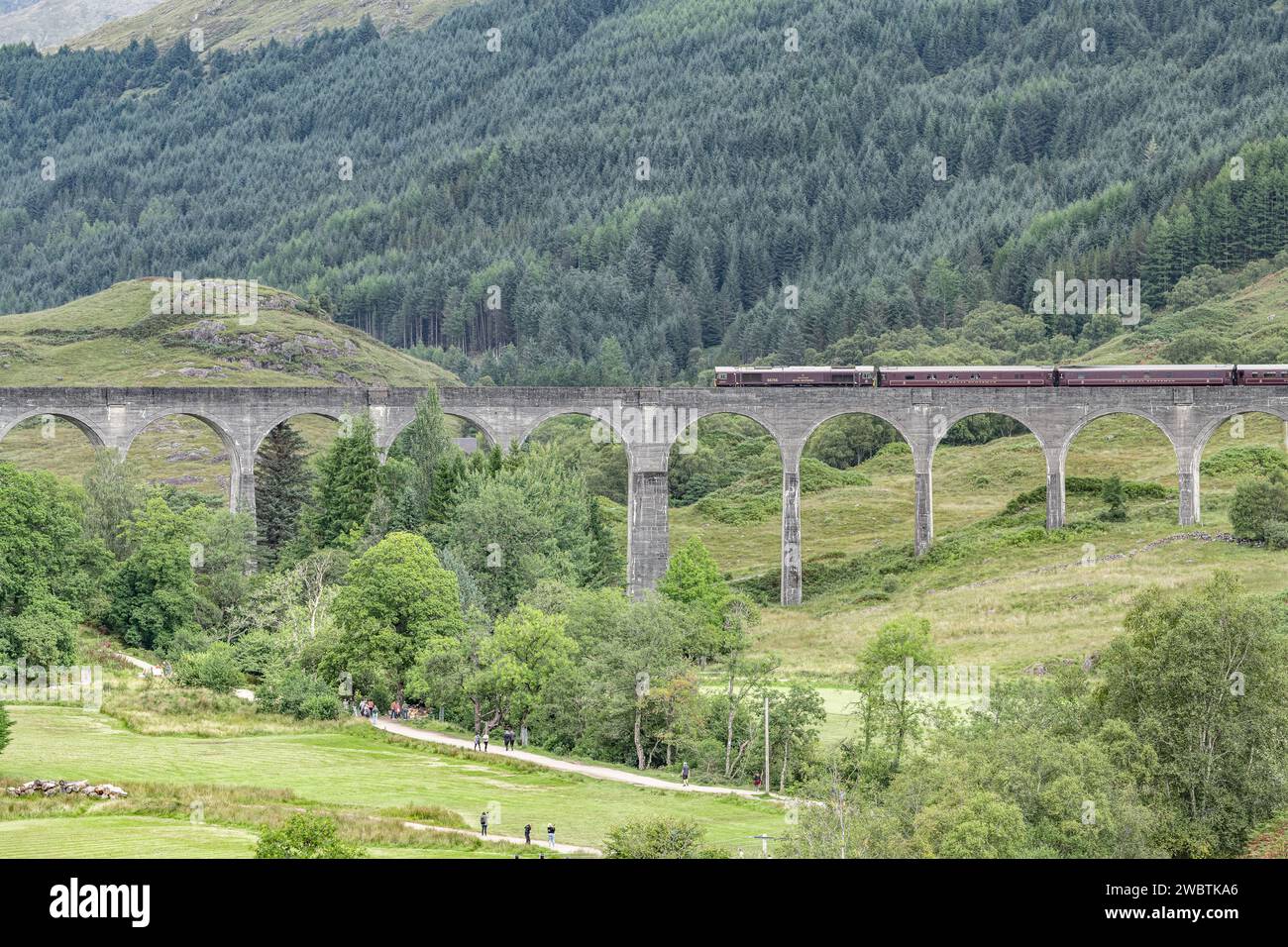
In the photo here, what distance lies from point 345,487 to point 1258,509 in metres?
52.9

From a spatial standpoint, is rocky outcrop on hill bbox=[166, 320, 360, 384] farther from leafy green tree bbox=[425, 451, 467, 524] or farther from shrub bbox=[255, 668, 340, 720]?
shrub bbox=[255, 668, 340, 720]

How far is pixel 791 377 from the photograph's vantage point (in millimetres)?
99188

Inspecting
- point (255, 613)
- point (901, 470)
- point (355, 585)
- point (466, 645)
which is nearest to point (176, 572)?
point (255, 613)

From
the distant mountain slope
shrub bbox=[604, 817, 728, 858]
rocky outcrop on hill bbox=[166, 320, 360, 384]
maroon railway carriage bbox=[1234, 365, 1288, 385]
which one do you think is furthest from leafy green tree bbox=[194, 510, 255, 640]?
rocky outcrop on hill bbox=[166, 320, 360, 384]

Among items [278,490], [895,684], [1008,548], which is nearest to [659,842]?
[895,684]

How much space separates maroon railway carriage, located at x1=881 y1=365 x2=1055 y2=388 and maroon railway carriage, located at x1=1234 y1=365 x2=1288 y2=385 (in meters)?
11.5

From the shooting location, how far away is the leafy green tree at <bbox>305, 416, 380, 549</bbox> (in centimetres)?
9319

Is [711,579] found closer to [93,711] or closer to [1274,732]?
[93,711]

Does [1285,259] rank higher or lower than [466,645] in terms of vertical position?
higher

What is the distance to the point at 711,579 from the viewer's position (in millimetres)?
84625

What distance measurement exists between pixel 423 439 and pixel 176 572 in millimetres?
18115

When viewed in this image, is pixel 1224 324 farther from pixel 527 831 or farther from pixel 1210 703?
pixel 527 831

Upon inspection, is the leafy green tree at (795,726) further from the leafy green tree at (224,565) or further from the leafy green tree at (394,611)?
the leafy green tree at (224,565)

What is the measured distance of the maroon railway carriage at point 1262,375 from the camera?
96.9 meters
